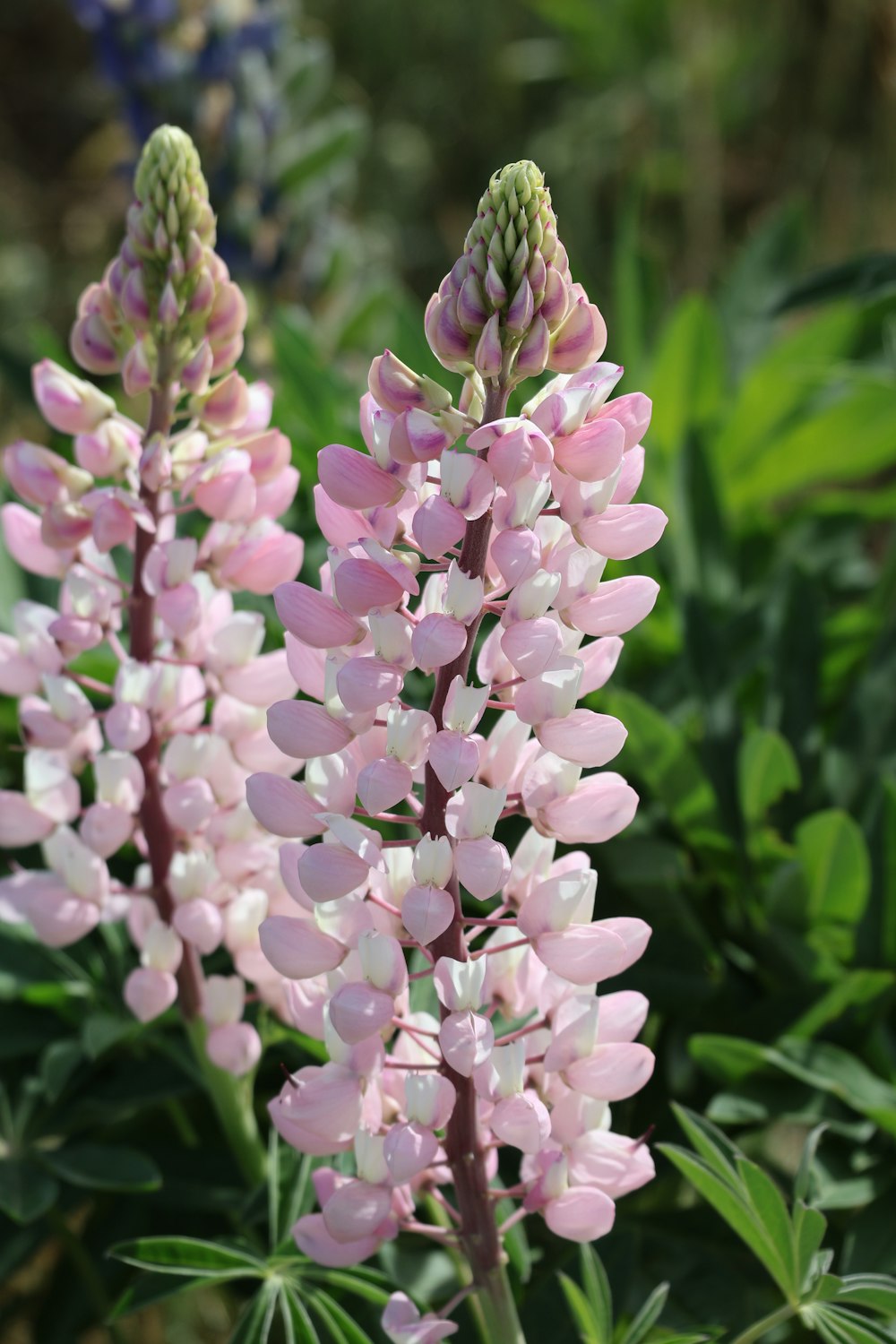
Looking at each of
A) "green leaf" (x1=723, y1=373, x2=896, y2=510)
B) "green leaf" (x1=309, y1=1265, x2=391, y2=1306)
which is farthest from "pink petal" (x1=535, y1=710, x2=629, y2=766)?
"green leaf" (x1=723, y1=373, x2=896, y2=510)

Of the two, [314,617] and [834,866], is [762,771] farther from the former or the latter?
[314,617]

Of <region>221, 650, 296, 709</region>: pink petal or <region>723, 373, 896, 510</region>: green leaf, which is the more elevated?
<region>723, 373, 896, 510</region>: green leaf

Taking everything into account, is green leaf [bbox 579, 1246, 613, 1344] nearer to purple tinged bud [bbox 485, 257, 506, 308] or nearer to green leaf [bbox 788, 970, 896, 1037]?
green leaf [bbox 788, 970, 896, 1037]

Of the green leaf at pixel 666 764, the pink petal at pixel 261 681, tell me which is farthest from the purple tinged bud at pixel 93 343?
the green leaf at pixel 666 764

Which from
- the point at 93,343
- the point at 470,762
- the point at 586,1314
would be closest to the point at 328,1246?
the point at 586,1314

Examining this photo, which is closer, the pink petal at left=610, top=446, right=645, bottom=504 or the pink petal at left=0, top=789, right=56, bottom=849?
the pink petal at left=610, top=446, right=645, bottom=504

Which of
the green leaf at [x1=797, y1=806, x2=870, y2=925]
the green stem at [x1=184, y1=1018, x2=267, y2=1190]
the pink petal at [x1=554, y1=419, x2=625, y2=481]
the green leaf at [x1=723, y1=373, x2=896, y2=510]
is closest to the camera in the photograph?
the pink petal at [x1=554, y1=419, x2=625, y2=481]

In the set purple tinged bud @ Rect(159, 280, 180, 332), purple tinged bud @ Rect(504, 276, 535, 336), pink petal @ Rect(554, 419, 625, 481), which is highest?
purple tinged bud @ Rect(159, 280, 180, 332)

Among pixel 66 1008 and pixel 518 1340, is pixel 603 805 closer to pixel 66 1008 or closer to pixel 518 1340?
pixel 518 1340
